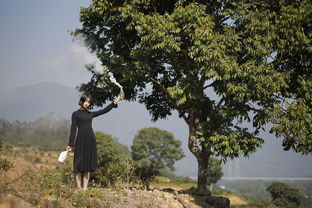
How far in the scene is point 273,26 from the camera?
12.0m

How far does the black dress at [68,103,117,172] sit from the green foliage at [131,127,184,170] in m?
79.2

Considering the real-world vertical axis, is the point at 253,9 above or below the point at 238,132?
above

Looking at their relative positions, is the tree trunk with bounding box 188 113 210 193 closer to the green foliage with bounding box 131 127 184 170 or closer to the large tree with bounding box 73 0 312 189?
the large tree with bounding box 73 0 312 189

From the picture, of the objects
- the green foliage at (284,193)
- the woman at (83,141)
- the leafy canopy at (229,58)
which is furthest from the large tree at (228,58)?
the green foliage at (284,193)

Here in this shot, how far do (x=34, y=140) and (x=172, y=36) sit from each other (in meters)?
53.7

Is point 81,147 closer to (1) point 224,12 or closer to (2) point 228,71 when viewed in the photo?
(2) point 228,71

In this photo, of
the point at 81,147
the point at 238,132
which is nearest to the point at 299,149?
the point at 238,132

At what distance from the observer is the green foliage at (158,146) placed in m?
89.2

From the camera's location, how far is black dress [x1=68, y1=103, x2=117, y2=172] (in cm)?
908

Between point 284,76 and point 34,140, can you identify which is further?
point 34,140

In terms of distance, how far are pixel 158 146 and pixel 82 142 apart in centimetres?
8396

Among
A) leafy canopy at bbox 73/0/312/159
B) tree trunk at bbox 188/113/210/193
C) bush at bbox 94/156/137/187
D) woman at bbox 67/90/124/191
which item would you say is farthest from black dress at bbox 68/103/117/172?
tree trunk at bbox 188/113/210/193

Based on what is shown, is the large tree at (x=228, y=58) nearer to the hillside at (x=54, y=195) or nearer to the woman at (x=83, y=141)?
the hillside at (x=54, y=195)

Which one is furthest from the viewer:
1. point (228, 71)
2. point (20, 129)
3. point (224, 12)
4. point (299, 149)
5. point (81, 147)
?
point (20, 129)
